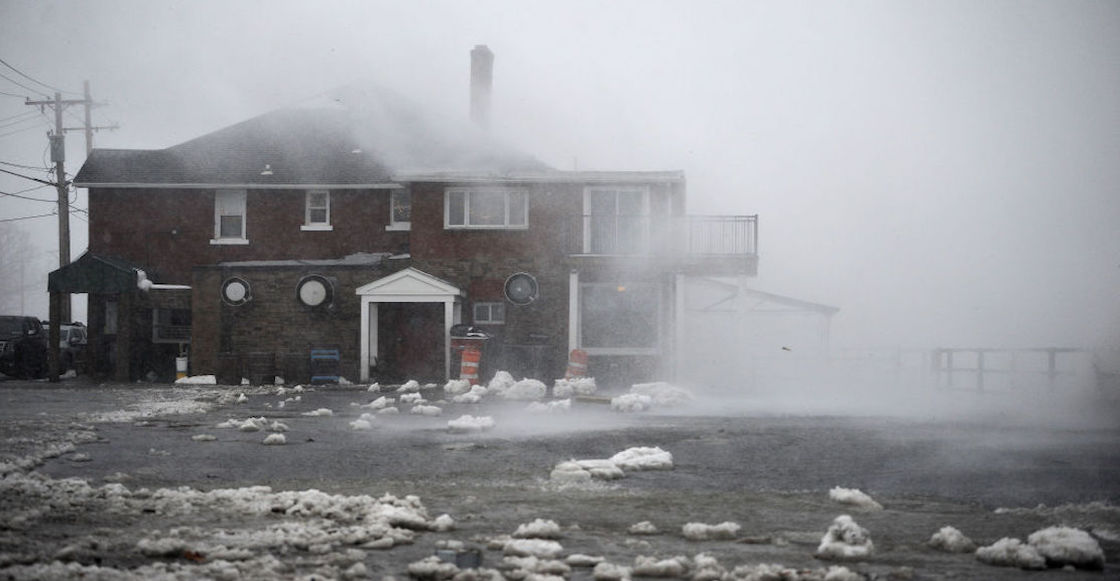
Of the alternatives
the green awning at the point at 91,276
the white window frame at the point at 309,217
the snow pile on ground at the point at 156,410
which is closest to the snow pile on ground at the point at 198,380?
the green awning at the point at 91,276

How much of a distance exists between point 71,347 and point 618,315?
1679cm

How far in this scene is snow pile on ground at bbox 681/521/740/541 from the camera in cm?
624

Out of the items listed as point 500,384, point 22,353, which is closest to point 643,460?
point 500,384

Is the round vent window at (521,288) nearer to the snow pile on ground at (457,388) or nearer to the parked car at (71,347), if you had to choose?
the snow pile on ground at (457,388)

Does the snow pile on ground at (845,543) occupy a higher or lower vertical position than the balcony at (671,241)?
lower

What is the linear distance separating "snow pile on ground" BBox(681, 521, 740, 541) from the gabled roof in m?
22.3

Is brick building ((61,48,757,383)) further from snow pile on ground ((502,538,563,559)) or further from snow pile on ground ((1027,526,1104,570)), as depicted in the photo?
snow pile on ground ((1027,526,1104,570))

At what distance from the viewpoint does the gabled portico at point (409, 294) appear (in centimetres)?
2545

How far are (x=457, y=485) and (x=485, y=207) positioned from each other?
61.3ft

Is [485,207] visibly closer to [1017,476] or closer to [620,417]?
[620,417]

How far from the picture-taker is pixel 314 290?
26328 millimetres

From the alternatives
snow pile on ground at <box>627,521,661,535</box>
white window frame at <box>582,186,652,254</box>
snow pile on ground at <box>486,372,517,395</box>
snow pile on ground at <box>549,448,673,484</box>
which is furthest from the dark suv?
snow pile on ground at <box>627,521,661,535</box>

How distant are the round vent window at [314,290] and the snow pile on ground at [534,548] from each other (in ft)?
69.7

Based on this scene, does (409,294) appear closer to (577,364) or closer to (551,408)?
(577,364)
